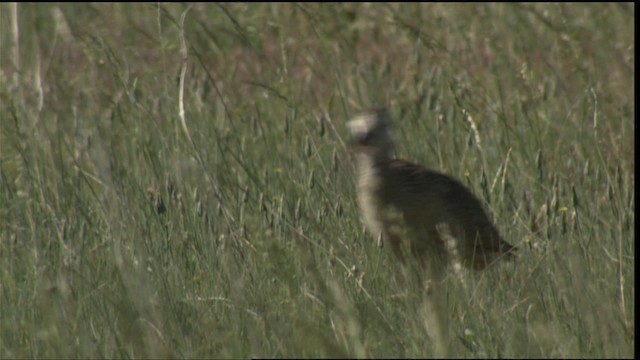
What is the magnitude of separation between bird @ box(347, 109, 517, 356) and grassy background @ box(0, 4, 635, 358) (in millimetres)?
94

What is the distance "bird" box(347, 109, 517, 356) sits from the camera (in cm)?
532

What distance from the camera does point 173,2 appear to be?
1055 cm

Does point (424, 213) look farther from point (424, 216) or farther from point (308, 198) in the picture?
point (308, 198)

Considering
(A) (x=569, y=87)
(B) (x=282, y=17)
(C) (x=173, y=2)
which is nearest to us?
(A) (x=569, y=87)

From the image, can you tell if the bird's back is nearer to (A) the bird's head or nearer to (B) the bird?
(B) the bird

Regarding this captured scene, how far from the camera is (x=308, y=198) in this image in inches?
237

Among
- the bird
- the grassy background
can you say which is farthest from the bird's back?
the grassy background

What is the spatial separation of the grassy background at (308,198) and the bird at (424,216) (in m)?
0.09

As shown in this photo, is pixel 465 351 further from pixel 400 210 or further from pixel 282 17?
pixel 282 17

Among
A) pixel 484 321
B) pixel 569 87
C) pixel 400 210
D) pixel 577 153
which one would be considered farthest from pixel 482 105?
pixel 484 321

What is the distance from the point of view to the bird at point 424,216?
17.5ft

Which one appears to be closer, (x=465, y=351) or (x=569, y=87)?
(x=465, y=351)

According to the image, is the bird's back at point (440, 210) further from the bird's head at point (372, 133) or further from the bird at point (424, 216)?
the bird's head at point (372, 133)

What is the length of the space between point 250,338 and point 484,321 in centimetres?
67
